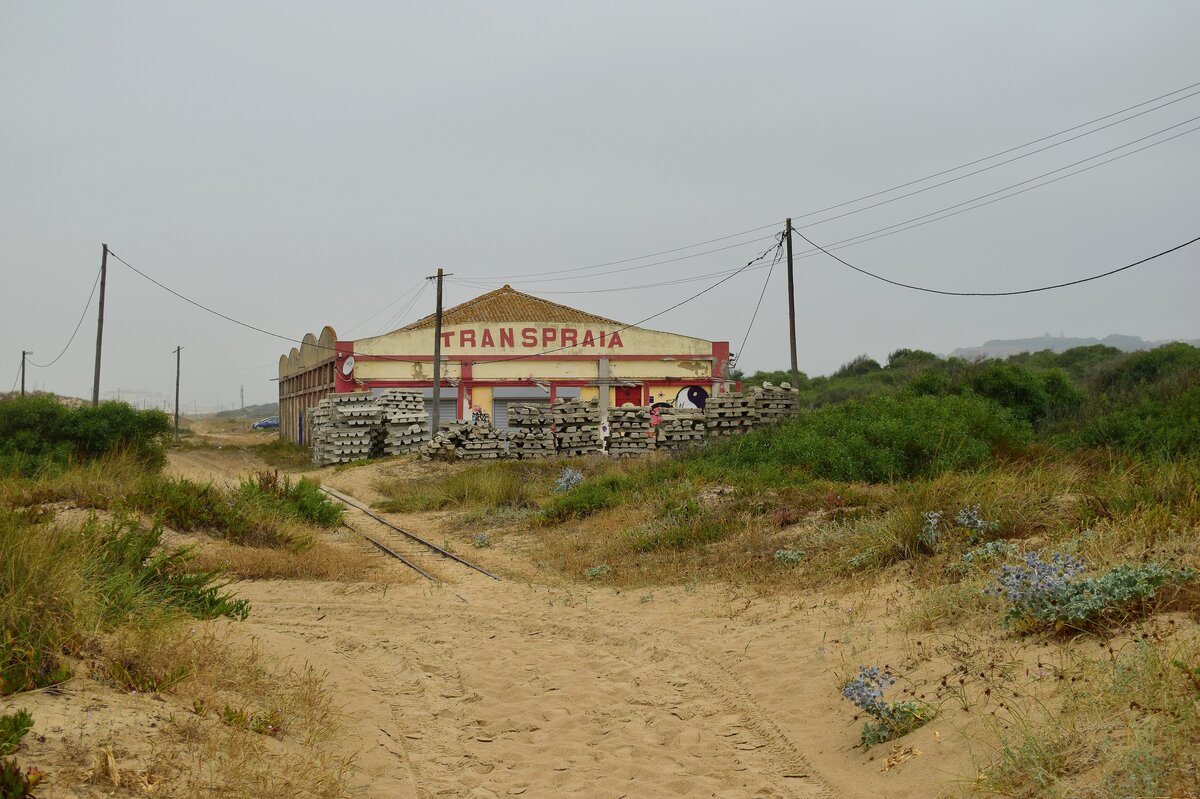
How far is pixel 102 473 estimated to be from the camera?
44.5 ft

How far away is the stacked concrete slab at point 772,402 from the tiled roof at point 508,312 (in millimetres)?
18658

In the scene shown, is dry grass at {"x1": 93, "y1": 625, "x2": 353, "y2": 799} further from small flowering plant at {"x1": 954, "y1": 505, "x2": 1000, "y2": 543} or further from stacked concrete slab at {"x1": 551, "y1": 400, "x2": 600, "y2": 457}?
stacked concrete slab at {"x1": 551, "y1": 400, "x2": 600, "y2": 457}

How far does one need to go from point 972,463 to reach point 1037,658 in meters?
9.31

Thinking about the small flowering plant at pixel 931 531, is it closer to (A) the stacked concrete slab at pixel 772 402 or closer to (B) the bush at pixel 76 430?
(A) the stacked concrete slab at pixel 772 402

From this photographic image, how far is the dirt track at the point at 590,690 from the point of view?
521 cm

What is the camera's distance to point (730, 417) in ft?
83.7

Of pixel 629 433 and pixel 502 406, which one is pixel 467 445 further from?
pixel 502 406

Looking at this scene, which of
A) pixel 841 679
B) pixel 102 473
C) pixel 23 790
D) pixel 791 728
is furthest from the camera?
pixel 102 473

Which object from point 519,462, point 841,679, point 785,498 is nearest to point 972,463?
point 785,498

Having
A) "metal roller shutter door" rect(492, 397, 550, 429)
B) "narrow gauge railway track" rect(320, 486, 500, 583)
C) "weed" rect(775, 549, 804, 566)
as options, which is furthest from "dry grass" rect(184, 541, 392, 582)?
"metal roller shutter door" rect(492, 397, 550, 429)

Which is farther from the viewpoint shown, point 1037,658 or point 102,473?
point 102,473

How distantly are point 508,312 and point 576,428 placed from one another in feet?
67.2

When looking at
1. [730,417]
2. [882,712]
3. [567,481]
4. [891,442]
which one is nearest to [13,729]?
[882,712]

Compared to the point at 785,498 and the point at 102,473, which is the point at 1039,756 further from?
the point at 102,473
